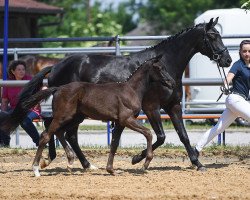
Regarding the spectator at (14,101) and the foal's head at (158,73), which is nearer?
the foal's head at (158,73)

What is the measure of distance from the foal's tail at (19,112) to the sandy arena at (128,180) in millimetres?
658

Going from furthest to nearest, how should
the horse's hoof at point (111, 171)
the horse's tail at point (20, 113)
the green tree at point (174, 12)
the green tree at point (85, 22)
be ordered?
the green tree at point (174, 12)
the green tree at point (85, 22)
the horse's tail at point (20, 113)
the horse's hoof at point (111, 171)

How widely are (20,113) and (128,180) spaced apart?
84.3 inches

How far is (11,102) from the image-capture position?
15344 mm

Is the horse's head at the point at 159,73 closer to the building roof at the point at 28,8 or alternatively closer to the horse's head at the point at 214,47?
the horse's head at the point at 214,47

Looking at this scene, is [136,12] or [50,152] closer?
[50,152]

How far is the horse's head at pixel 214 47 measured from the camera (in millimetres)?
12453

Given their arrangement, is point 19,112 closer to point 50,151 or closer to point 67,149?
point 50,151

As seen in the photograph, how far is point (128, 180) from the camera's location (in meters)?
11.1

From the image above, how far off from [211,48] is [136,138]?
22.0 ft

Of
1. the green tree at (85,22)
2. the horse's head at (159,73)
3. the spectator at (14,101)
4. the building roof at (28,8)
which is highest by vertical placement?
the horse's head at (159,73)

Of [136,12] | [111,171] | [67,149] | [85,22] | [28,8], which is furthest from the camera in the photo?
[136,12]

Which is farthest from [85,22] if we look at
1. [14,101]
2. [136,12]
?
[14,101]

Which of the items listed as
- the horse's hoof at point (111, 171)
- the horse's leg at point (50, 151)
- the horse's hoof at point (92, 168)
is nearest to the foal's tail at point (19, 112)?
the horse's leg at point (50, 151)
